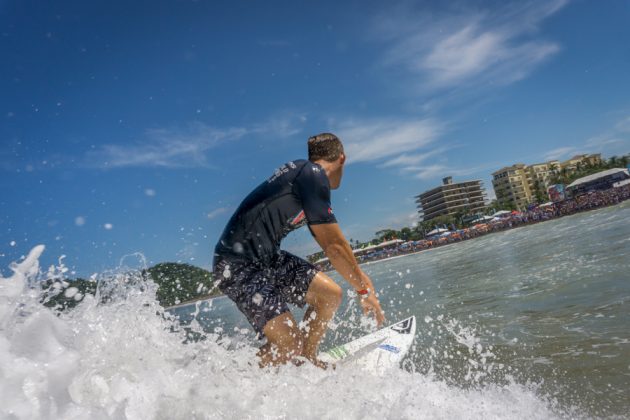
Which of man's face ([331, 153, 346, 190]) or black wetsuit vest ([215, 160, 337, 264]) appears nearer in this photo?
black wetsuit vest ([215, 160, 337, 264])

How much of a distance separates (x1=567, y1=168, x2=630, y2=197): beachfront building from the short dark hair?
A: 8424cm

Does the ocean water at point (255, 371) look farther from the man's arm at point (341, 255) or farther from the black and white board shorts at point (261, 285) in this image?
the man's arm at point (341, 255)

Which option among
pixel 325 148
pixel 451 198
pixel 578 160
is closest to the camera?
pixel 325 148

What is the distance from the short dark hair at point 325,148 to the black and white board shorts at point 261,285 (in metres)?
0.84

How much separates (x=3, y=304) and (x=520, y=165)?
6969 inches

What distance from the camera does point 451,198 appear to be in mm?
170625

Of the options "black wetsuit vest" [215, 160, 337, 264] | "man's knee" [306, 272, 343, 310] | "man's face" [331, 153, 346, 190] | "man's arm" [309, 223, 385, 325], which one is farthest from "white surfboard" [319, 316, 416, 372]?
"man's face" [331, 153, 346, 190]

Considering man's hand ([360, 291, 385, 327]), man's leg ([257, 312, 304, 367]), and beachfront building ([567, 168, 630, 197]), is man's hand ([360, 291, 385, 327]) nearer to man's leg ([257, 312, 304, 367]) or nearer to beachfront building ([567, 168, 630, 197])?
man's leg ([257, 312, 304, 367])

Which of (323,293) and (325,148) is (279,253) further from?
(325,148)

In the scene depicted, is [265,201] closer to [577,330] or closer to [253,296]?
[253,296]

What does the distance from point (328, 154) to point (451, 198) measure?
176 meters

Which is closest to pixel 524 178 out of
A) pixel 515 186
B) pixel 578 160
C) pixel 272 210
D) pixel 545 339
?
pixel 515 186

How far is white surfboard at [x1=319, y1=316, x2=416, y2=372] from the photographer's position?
4207 mm

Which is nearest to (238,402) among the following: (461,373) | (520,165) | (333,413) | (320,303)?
(333,413)
